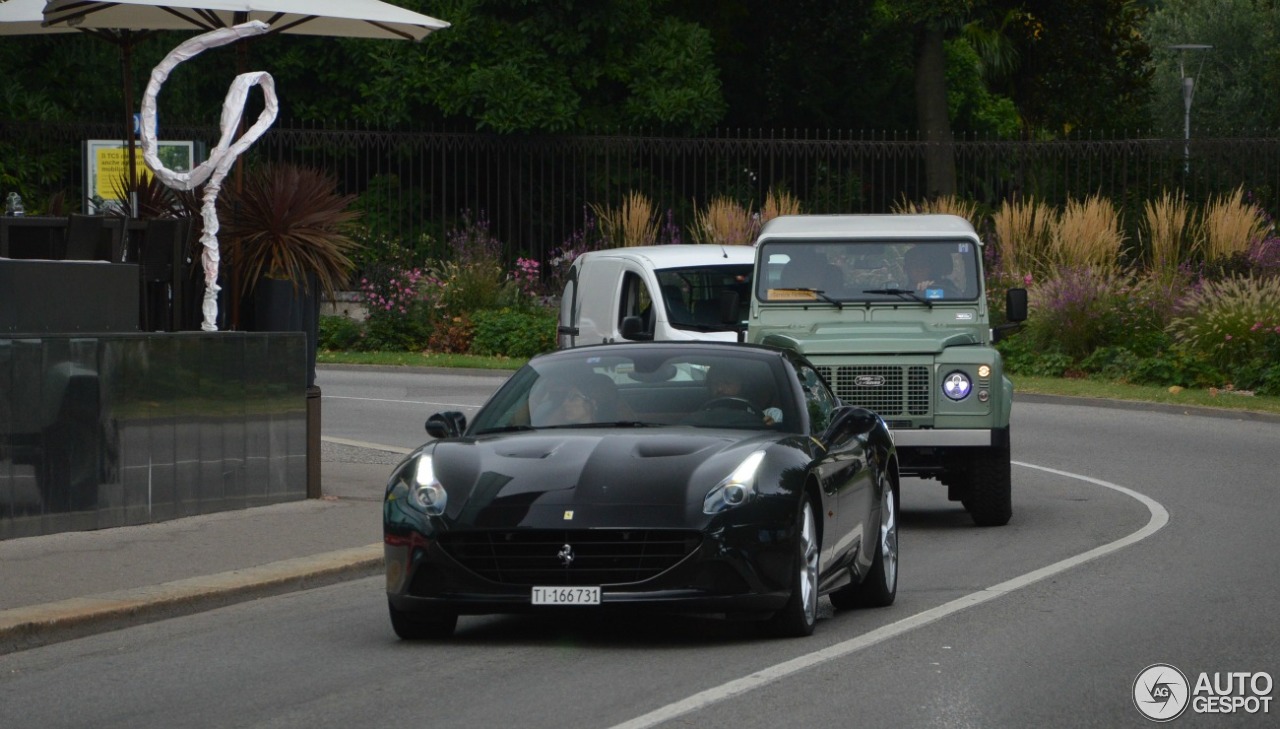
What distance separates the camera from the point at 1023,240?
31.9 metres

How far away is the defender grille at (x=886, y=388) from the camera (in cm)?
1473

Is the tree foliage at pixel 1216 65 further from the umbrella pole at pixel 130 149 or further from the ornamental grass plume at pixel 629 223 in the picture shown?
the umbrella pole at pixel 130 149

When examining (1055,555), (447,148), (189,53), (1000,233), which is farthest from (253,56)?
(1055,555)

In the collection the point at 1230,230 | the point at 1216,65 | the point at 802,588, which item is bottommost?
the point at 802,588

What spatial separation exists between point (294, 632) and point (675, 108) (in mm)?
28531

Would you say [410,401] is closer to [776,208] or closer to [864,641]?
[776,208]

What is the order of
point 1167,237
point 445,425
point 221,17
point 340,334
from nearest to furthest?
point 445,425 < point 221,17 < point 1167,237 < point 340,334

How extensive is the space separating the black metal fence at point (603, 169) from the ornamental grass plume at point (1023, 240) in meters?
1.16

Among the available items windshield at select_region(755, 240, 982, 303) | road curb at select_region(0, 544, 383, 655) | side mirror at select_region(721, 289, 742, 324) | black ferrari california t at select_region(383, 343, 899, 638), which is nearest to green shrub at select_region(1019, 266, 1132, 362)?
windshield at select_region(755, 240, 982, 303)

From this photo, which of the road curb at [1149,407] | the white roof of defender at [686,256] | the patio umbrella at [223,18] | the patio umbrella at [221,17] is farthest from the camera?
the road curb at [1149,407]

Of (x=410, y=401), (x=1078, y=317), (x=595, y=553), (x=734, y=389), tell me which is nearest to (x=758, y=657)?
(x=595, y=553)

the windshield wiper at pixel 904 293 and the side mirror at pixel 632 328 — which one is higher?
the windshield wiper at pixel 904 293

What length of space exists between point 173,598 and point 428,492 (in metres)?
2.08

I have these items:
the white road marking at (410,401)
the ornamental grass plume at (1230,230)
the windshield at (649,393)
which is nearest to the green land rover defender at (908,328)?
the windshield at (649,393)
